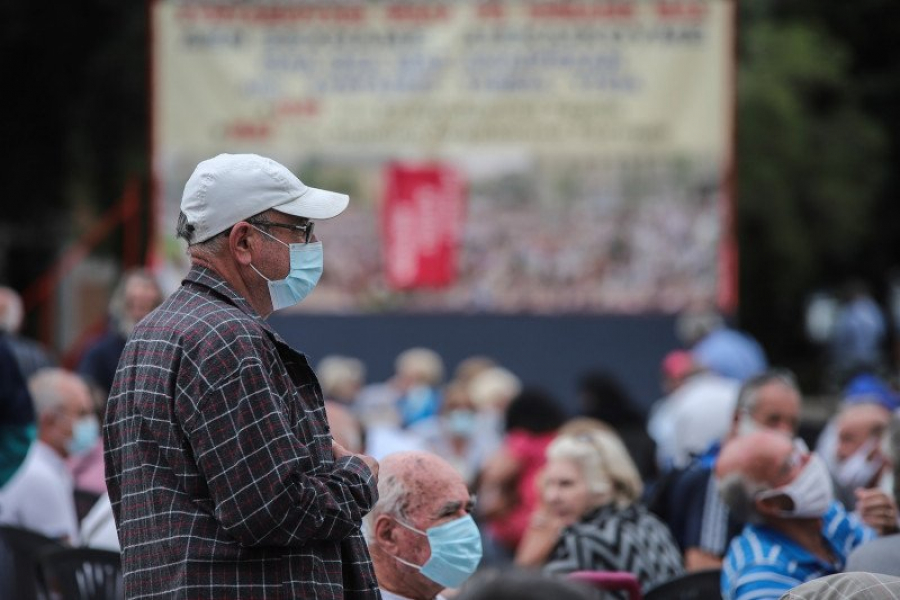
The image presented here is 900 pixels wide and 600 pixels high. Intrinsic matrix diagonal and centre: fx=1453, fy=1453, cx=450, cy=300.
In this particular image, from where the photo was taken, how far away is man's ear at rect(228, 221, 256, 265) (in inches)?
126

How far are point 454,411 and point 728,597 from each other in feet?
21.4

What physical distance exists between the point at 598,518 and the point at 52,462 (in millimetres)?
2488

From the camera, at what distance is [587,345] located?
1416 centimetres

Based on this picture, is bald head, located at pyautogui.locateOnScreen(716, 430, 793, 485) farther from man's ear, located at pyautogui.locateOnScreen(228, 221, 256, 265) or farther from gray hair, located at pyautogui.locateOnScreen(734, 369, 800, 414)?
man's ear, located at pyautogui.locateOnScreen(228, 221, 256, 265)

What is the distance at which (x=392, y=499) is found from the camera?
3957 mm

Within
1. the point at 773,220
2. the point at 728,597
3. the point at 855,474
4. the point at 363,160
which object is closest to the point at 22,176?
the point at 363,160

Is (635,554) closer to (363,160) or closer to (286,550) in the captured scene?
(286,550)

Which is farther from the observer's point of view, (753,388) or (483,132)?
(483,132)

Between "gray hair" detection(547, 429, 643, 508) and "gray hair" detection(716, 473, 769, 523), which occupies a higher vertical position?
"gray hair" detection(716, 473, 769, 523)

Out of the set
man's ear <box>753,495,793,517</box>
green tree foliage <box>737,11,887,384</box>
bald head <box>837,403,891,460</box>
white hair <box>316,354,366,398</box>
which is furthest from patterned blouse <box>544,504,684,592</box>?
green tree foliage <box>737,11,887,384</box>

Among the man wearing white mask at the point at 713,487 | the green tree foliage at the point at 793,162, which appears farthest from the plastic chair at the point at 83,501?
the green tree foliage at the point at 793,162

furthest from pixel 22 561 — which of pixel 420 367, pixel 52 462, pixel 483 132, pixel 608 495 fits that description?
pixel 483 132

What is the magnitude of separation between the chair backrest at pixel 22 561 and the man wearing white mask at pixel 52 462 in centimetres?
21

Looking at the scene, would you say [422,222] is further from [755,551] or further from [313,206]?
[313,206]
